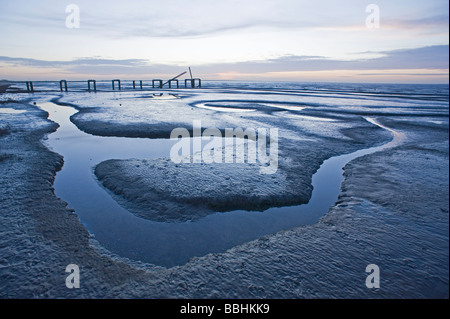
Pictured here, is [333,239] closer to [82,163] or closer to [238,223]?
[238,223]

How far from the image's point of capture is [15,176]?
701 cm

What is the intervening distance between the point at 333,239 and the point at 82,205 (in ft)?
18.1

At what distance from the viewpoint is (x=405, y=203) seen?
5883 mm

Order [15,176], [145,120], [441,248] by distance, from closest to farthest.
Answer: [441,248] < [15,176] < [145,120]

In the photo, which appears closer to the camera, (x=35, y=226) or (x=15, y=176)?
(x=35, y=226)
